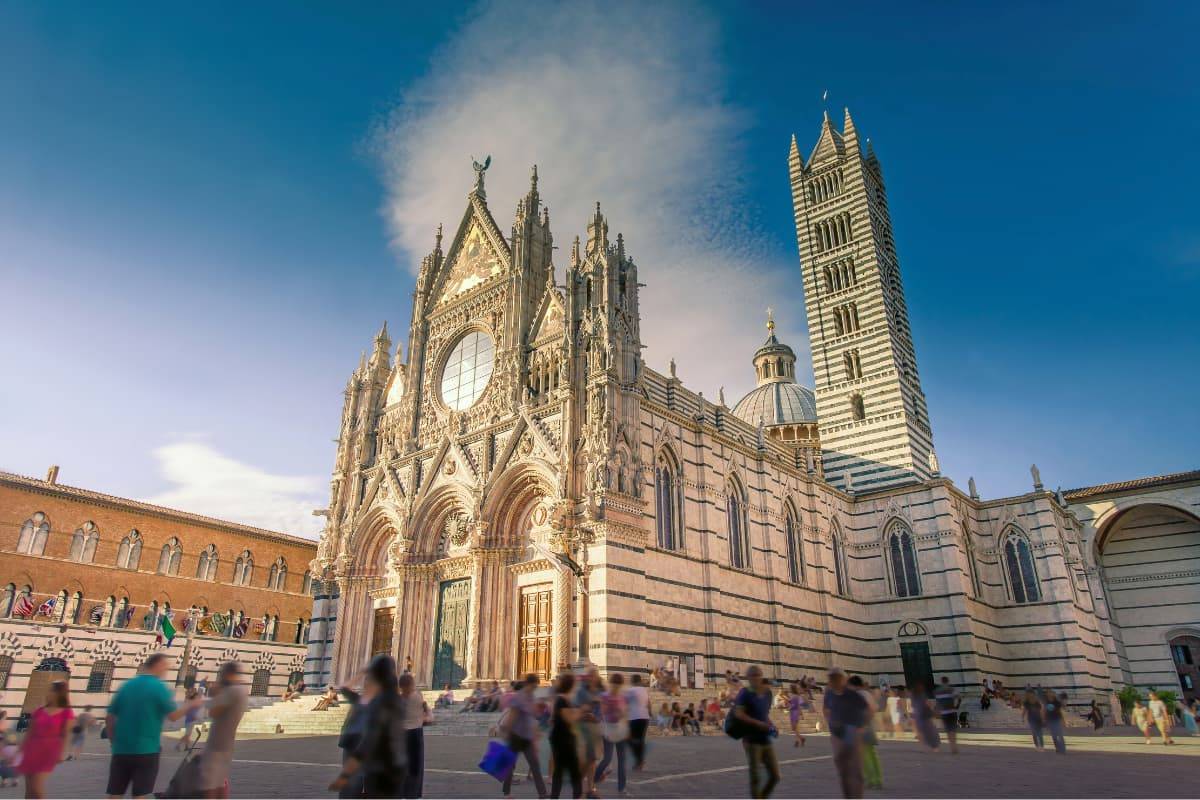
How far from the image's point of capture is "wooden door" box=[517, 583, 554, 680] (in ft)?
74.9

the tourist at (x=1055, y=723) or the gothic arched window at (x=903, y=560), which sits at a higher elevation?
the gothic arched window at (x=903, y=560)

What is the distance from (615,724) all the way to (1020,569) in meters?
29.4

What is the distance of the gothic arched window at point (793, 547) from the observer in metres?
29.8

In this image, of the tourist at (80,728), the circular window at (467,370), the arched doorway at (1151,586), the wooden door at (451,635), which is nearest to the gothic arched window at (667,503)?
the wooden door at (451,635)

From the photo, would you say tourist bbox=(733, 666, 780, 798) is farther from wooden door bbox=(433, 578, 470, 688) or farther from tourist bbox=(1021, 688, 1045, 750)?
wooden door bbox=(433, 578, 470, 688)

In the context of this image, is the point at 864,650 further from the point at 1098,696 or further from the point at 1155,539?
the point at 1155,539

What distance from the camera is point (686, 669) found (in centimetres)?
2306

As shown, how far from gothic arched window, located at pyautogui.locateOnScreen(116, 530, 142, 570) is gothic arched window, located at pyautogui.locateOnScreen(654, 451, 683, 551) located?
26.2m

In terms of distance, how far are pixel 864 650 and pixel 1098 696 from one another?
29.4ft

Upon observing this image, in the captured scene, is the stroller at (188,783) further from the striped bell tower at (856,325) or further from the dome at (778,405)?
the dome at (778,405)

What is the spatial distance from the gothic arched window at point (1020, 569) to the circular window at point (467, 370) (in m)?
23.4

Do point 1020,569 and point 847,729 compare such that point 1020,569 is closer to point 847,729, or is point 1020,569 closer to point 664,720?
point 664,720

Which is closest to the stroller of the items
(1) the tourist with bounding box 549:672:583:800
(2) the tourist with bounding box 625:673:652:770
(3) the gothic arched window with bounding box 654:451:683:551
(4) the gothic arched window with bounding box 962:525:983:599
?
(1) the tourist with bounding box 549:672:583:800

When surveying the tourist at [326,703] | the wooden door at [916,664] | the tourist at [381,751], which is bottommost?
the tourist at [381,751]
